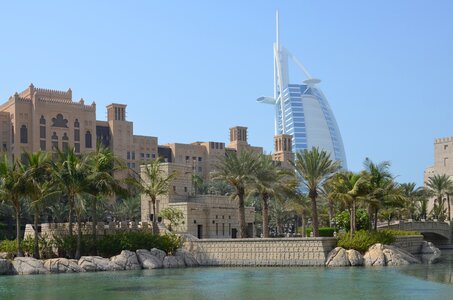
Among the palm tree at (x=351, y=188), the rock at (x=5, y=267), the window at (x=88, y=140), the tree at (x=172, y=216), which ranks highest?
the window at (x=88, y=140)

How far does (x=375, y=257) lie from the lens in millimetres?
43656

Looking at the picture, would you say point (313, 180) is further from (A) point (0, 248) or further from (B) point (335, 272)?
(A) point (0, 248)

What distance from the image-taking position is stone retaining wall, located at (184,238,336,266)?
44.2m

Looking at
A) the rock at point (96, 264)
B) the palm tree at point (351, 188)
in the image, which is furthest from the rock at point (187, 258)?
the palm tree at point (351, 188)

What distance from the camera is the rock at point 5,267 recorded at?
4141cm

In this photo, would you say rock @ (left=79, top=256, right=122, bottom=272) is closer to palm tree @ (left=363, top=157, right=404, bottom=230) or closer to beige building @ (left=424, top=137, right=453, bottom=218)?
palm tree @ (left=363, top=157, right=404, bottom=230)

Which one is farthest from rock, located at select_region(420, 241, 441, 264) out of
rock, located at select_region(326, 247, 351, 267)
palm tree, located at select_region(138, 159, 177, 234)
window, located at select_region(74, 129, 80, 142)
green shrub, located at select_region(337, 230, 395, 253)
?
window, located at select_region(74, 129, 80, 142)

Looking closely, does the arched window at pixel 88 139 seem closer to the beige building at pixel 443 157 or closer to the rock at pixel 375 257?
the beige building at pixel 443 157

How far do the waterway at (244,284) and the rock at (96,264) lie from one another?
1690 millimetres

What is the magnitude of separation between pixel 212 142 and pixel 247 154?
3562 inches

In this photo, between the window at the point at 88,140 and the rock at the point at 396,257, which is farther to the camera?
the window at the point at 88,140

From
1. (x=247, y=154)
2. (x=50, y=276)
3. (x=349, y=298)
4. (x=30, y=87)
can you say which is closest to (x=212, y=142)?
(x=30, y=87)

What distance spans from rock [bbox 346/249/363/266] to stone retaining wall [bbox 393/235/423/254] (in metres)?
5.13

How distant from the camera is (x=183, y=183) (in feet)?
191
